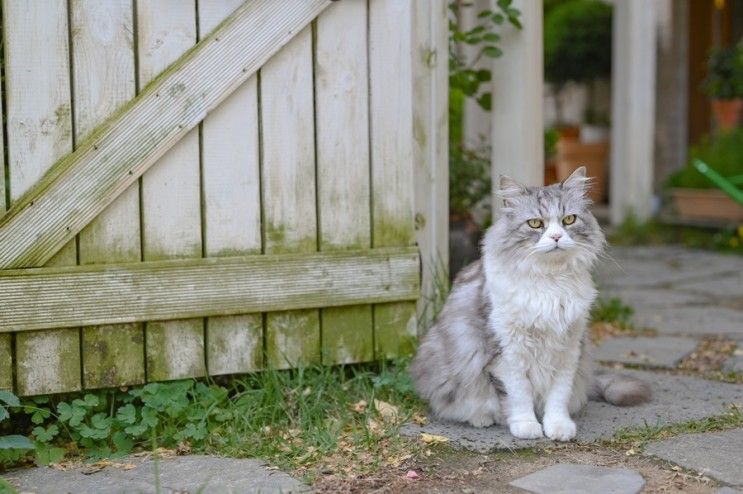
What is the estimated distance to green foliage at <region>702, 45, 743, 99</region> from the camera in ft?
25.0

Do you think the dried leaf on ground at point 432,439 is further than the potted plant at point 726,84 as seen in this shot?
No

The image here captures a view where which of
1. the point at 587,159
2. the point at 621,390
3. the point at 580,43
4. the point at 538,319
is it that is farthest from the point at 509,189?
the point at 580,43

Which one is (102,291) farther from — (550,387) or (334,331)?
(550,387)

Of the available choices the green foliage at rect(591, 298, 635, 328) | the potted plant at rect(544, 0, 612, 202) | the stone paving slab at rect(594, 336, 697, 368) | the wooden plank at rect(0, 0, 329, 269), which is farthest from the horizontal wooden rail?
the potted plant at rect(544, 0, 612, 202)

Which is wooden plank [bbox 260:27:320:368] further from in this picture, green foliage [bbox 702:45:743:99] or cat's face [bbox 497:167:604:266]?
green foliage [bbox 702:45:743:99]

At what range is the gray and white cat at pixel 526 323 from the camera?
112 inches

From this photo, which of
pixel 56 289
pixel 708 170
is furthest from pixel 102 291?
pixel 708 170

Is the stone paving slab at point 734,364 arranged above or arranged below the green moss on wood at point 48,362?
below

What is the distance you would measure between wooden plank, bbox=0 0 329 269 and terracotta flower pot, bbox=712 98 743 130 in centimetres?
570

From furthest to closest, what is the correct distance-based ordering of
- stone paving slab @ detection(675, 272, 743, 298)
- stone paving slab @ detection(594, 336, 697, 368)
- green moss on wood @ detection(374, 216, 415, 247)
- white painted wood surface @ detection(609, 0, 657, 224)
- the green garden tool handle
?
white painted wood surface @ detection(609, 0, 657, 224)
the green garden tool handle
stone paving slab @ detection(675, 272, 743, 298)
stone paving slab @ detection(594, 336, 697, 368)
green moss on wood @ detection(374, 216, 415, 247)

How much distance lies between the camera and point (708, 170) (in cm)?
681

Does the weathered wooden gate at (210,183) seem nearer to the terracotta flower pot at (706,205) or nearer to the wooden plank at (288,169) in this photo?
the wooden plank at (288,169)

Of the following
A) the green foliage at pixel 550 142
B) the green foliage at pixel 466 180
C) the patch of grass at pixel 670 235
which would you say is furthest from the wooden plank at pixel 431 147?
the patch of grass at pixel 670 235

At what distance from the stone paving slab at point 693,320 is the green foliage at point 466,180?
3.27ft
